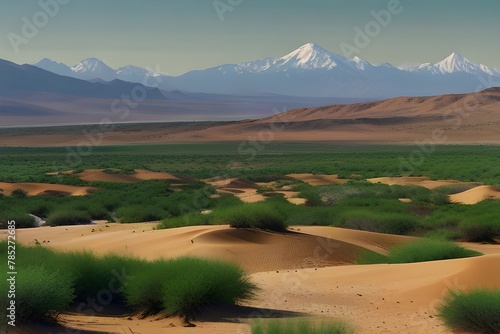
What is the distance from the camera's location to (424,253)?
18984 mm

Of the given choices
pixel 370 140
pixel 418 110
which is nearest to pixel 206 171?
pixel 370 140

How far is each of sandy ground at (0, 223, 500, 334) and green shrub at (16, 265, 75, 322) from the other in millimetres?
295

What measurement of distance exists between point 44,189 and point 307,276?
2709 cm

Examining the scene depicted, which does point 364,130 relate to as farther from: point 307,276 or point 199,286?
point 199,286

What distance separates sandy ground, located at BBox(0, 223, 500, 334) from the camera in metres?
12.0

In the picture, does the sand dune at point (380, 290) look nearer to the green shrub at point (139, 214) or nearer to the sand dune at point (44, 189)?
the green shrub at point (139, 214)

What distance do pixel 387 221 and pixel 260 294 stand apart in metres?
13.0

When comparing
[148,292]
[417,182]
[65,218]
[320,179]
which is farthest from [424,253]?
[320,179]

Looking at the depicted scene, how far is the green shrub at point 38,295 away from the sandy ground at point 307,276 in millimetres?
295

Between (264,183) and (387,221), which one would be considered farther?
(264,183)

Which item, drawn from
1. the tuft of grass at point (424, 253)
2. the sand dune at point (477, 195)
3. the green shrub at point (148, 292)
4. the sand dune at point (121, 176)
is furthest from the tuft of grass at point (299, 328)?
the sand dune at point (121, 176)

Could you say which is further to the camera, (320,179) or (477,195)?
(320,179)

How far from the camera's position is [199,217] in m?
25.3

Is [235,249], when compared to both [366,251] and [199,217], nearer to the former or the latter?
[366,251]
